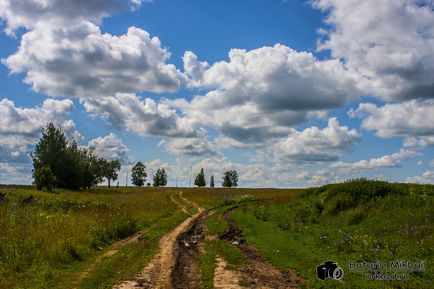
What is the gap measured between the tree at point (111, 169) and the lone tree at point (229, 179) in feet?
151

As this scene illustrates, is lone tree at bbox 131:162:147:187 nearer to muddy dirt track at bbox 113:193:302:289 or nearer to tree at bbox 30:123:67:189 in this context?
tree at bbox 30:123:67:189

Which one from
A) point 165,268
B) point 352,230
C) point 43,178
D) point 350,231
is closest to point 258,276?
point 165,268

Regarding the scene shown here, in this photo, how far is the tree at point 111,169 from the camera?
470 ft

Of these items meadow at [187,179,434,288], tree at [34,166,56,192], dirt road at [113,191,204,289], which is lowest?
dirt road at [113,191,204,289]

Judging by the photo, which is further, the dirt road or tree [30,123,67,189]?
tree [30,123,67,189]

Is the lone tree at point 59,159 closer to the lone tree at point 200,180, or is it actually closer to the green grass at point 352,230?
the green grass at point 352,230

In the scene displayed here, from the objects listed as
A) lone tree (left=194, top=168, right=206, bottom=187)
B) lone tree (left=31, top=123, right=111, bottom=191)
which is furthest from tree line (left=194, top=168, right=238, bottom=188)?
lone tree (left=31, top=123, right=111, bottom=191)

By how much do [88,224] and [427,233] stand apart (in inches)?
749

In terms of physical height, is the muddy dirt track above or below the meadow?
below
